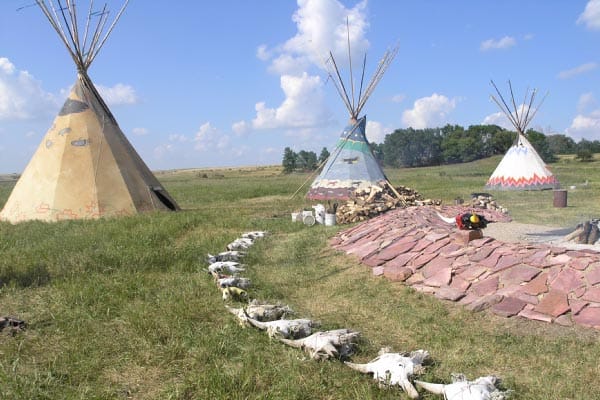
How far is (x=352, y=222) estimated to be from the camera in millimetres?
9438

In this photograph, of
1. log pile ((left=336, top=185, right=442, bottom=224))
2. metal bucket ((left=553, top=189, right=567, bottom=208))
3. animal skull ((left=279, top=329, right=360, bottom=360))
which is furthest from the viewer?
metal bucket ((left=553, top=189, right=567, bottom=208))

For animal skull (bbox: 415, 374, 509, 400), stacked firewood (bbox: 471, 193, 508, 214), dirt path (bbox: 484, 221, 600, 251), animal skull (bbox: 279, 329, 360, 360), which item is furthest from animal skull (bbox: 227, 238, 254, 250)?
stacked firewood (bbox: 471, 193, 508, 214)

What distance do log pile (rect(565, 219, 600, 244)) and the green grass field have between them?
229 centimetres

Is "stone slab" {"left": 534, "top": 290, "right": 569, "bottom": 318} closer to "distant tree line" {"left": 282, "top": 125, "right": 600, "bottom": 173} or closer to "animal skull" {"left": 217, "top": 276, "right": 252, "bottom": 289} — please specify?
"animal skull" {"left": 217, "top": 276, "right": 252, "bottom": 289}

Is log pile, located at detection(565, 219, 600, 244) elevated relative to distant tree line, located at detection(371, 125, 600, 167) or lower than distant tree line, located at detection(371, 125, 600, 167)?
lower

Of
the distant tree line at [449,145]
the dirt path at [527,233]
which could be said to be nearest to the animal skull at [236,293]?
the dirt path at [527,233]

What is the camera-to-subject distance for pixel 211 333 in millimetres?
3713

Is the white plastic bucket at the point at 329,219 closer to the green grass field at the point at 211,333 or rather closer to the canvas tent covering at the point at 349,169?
the green grass field at the point at 211,333

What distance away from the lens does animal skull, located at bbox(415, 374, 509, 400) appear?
2.67m

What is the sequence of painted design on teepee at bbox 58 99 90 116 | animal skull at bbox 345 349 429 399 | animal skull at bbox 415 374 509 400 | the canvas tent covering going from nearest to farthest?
1. animal skull at bbox 415 374 509 400
2. animal skull at bbox 345 349 429 399
3. painted design on teepee at bbox 58 99 90 116
4. the canvas tent covering

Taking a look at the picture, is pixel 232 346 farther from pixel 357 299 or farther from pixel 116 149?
pixel 116 149

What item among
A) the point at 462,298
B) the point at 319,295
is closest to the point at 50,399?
the point at 319,295

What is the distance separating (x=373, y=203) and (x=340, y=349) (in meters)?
7.12

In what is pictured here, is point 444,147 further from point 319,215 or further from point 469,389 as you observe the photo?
point 469,389
